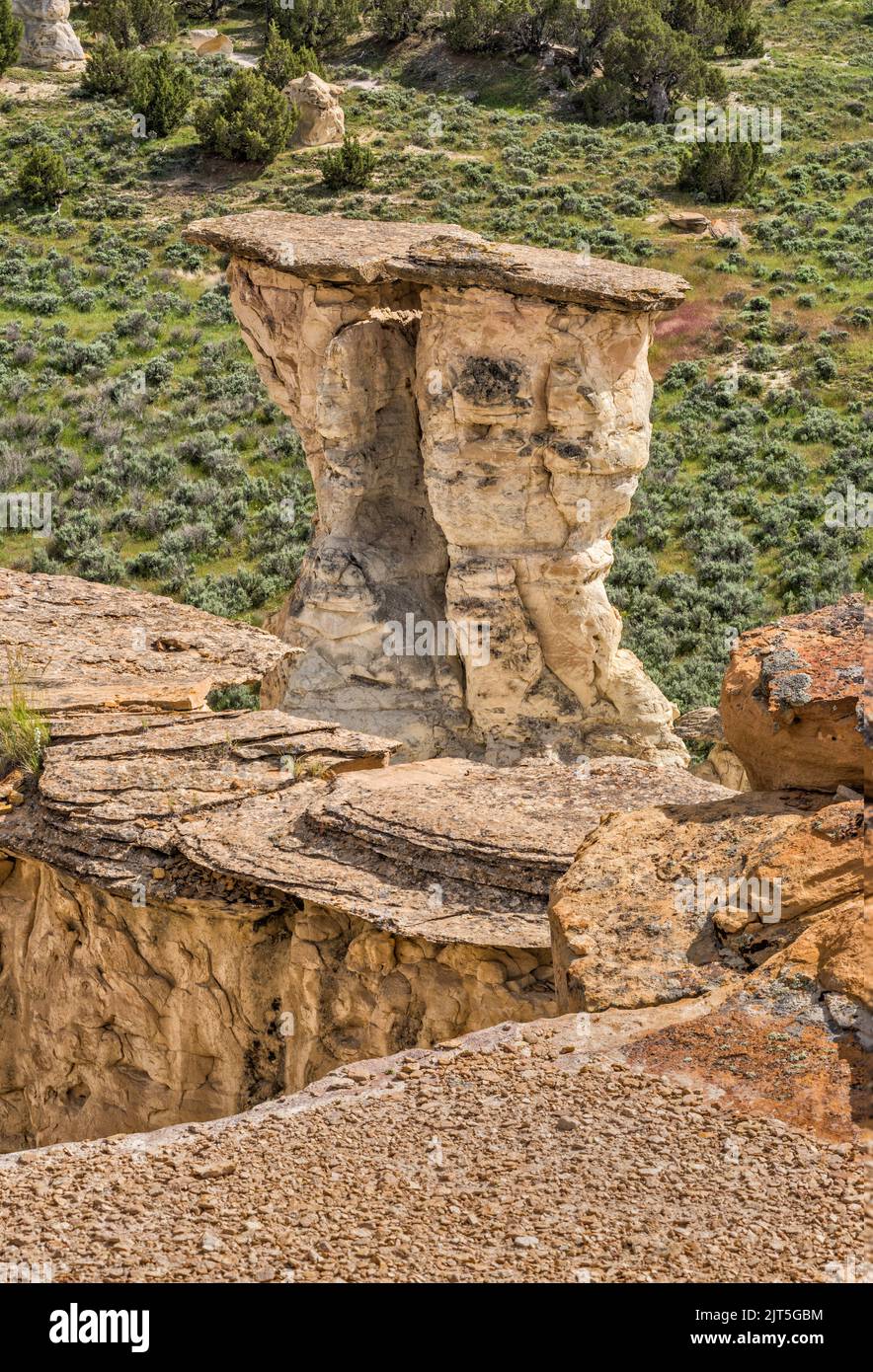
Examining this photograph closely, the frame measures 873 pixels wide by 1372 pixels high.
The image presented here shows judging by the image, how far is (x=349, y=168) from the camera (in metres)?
37.3

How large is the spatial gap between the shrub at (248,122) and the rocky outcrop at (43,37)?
8.41m

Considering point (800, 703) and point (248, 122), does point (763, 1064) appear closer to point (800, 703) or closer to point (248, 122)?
point (800, 703)

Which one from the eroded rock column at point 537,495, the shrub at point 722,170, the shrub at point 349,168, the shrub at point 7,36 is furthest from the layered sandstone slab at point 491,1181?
the shrub at point 7,36

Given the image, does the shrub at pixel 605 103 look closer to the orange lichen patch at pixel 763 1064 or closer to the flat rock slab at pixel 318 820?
the flat rock slab at pixel 318 820

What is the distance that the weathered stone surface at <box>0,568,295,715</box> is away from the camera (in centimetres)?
1130

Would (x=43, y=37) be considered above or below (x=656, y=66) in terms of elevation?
above

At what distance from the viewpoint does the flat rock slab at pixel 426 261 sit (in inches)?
594

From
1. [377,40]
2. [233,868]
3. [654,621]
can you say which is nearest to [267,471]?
[654,621]

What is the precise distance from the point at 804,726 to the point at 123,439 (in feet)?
75.0

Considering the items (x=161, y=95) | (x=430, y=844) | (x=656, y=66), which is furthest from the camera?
(x=656, y=66)

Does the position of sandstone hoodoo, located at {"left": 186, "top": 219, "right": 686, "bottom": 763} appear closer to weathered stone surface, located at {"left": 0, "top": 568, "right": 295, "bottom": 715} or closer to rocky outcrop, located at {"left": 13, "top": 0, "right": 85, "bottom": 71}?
weathered stone surface, located at {"left": 0, "top": 568, "right": 295, "bottom": 715}

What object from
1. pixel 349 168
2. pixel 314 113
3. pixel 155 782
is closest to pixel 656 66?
pixel 314 113

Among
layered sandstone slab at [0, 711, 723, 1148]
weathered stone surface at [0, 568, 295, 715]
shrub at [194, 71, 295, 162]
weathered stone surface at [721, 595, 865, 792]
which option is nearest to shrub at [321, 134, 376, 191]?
shrub at [194, 71, 295, 162]

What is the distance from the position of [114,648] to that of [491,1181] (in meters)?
7.20
